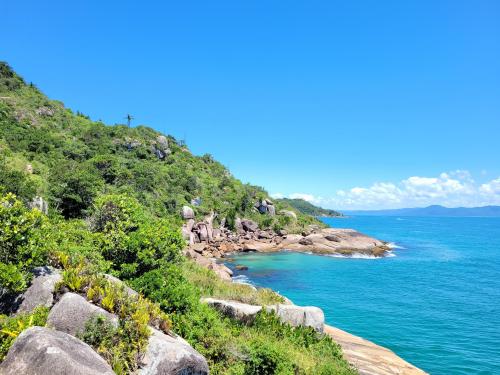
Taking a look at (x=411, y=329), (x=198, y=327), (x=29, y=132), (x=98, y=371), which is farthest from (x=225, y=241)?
(x=98, y=371)

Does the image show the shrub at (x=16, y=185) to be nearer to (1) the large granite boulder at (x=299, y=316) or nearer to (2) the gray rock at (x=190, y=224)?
(1) the large granite boulder at (x=299, y=316)

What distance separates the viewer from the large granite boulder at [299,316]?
17188 millimetres

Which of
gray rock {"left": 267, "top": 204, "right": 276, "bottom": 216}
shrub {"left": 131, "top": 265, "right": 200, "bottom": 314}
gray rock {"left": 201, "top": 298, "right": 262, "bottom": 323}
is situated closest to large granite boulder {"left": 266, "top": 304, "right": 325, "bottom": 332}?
gray rock {"left": 201, "top": 298, "right": 262, "bottom": 323}

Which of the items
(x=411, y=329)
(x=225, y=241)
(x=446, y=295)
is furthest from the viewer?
(x=225, y=241)

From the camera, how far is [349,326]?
2702cm

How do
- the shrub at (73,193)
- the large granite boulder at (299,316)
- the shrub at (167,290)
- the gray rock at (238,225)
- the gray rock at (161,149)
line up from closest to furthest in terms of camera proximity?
the shrub at (167,290), the large granite boulder at (299,316), the shrub at (73,193), the gray rock at (238,225), the gray rock at (161,149)

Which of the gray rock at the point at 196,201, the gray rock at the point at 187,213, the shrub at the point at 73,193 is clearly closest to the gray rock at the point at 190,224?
the gray rock at the point at 187,213

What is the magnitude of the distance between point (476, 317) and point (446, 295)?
6954 millimetres

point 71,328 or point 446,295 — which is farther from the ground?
point 446,295

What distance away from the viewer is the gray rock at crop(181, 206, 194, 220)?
195 feet

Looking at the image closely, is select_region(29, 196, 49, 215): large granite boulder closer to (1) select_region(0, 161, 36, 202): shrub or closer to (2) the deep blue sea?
(1) select_region(0, 161, 36, 202): shrub

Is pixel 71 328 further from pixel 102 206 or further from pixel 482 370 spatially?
pixel 482 370

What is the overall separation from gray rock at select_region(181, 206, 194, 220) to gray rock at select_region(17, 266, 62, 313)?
48590 millimetres

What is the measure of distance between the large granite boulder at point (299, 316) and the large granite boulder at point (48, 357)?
35.2ft
